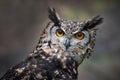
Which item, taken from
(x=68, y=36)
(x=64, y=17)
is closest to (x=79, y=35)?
(x=68, y=36)

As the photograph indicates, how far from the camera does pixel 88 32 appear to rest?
6688 millimetres

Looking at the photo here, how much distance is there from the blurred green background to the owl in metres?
4.07

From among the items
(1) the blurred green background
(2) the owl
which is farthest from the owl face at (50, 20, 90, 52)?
(1) the blurred green background

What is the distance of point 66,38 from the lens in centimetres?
655

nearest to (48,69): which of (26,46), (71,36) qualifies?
(71,36)

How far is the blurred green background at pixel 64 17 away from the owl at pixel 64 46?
4073 millimetres

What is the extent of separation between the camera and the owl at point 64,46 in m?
6.32

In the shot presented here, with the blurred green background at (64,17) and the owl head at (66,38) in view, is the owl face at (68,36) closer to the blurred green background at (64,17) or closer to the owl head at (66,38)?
the owl head at (66,38)

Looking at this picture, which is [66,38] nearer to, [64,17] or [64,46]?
[64,46]

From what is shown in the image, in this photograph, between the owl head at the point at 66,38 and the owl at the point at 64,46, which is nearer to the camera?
the owl at the point at 64,46

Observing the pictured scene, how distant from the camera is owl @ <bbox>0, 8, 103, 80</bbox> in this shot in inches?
249

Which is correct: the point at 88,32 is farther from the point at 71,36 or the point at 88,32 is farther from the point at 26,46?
the point at 26,46

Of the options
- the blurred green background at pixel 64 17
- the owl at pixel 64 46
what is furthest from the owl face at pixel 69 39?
the blurred green background at pixel 64 17

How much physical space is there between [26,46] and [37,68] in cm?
604
